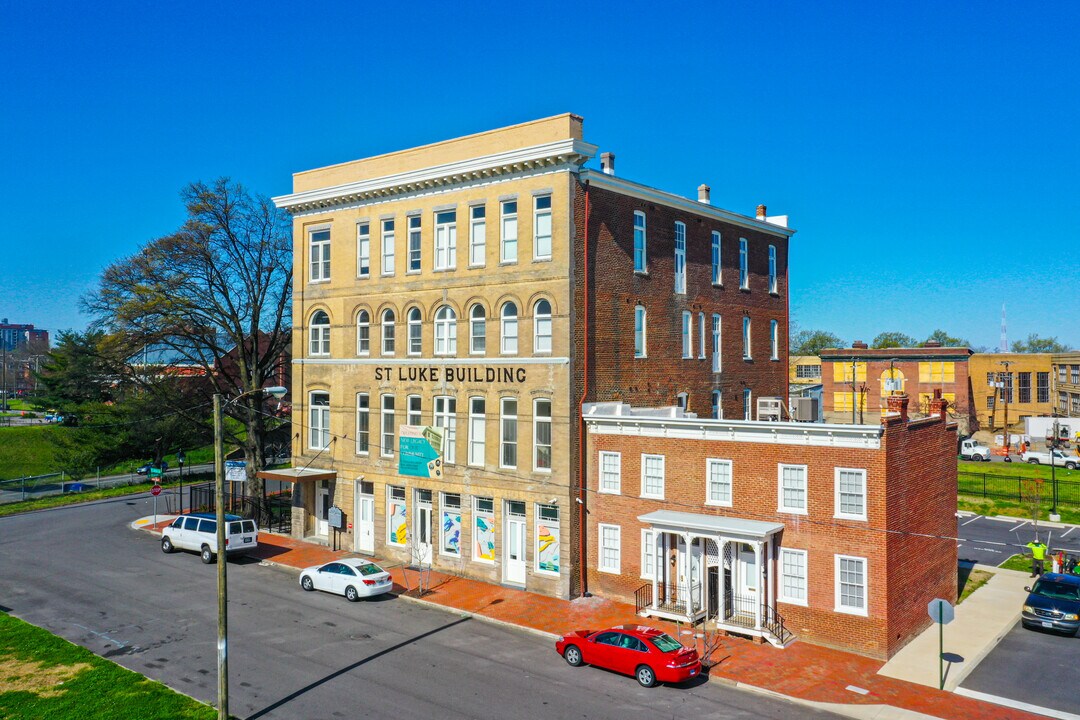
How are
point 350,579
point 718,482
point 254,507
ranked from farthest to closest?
point 254,507 → point 350,579 → point 718,482

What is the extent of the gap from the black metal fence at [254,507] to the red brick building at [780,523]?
19442 mm

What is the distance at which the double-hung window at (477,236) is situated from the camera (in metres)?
29.6

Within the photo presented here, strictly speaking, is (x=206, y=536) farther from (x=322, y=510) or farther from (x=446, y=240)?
(x=446, y=240)

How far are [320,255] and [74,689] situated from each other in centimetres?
2143

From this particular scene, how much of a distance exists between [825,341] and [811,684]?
135014mm

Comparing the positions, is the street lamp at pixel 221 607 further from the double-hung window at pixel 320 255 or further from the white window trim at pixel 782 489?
the double-hung window at pixel 320 255

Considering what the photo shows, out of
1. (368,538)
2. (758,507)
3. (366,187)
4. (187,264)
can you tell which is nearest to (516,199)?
(366,187)

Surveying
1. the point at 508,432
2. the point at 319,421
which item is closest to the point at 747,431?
the point at 508,432

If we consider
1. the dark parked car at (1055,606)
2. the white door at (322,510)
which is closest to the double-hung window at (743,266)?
the dark parked car at (1055,606)

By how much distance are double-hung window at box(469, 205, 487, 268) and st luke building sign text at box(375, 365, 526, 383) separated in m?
4.19

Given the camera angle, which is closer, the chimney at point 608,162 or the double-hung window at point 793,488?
the double-hung window at point 793,488

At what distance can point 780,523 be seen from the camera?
908 inches

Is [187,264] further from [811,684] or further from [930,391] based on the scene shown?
[930,391]

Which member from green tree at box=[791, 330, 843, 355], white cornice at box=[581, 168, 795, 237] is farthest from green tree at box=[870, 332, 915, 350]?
white cornice at box=[581, 168, 795, 237]
